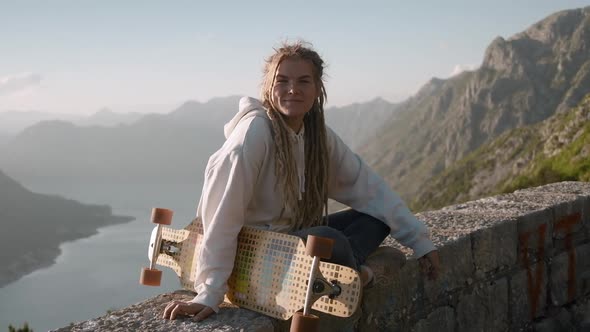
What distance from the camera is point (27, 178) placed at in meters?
166

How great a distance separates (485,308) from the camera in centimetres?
299

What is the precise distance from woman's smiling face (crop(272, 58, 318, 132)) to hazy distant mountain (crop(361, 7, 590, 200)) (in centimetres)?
8075

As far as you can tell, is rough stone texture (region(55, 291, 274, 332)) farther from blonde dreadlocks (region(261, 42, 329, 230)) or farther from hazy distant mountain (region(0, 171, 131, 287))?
hazy distant mountain (region(0, 171, 131, 287))

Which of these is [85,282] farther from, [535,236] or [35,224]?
[535,236]

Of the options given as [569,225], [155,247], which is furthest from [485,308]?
[155,247]

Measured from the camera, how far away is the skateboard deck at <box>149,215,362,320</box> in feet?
5.83

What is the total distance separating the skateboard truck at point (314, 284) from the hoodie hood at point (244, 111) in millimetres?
654

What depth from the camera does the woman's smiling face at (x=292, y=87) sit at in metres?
2.17

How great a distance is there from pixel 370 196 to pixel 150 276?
105cm

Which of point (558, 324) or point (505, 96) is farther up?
point (505, 96)

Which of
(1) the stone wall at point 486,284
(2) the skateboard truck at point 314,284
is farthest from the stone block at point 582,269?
(2) the skateboard truck at point 314,284

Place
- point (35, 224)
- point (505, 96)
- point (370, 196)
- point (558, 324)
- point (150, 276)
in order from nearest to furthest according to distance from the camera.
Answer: point (150, 276) → point (370, 196) → point (558, 324) → point (505, 96) → point (35, 224)

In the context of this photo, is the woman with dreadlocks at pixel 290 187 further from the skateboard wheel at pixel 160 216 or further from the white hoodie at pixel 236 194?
the skateboard wheel at pixel 160 216

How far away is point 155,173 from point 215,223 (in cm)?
18299
